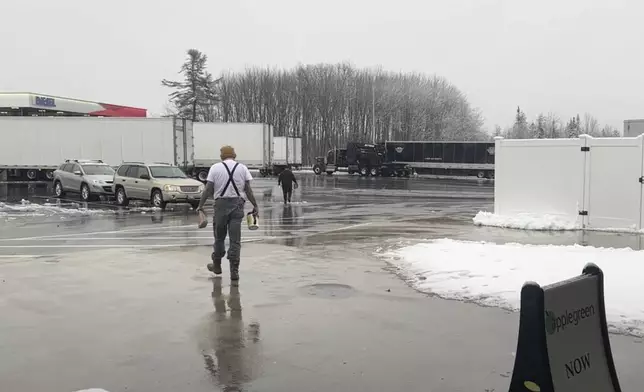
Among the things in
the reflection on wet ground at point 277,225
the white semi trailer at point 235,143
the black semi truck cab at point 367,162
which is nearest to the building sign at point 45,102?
the white semi trailer at point 235,143

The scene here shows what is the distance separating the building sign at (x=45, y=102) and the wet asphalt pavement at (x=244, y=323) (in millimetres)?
42846

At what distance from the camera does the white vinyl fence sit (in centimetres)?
1322

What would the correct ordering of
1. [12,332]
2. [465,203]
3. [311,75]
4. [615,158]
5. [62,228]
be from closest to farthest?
[12,332] < [615,158] < [62,228] < [465,203] < [311,75]

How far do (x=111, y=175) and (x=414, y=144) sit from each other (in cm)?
3516

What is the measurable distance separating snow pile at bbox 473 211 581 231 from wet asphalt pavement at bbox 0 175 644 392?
39.8 inches

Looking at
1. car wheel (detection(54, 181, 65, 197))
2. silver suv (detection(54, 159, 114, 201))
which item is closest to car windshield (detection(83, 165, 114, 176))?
silver suv (detection(54, 159, 114, 201))

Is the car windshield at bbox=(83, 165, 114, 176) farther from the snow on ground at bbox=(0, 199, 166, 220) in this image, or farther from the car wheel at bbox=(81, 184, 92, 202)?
the snow on ground at bbox=(0, 199, 166, 220)

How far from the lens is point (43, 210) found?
66.6 ft

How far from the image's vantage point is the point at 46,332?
6.19 metres

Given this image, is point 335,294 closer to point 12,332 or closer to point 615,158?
point 12,332

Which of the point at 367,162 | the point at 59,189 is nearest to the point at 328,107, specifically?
the point at 367,162

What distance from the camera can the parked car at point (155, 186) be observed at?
21250 millimetres

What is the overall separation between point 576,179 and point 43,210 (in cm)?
1654

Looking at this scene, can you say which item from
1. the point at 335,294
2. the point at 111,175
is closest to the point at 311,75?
the point at 111,175
